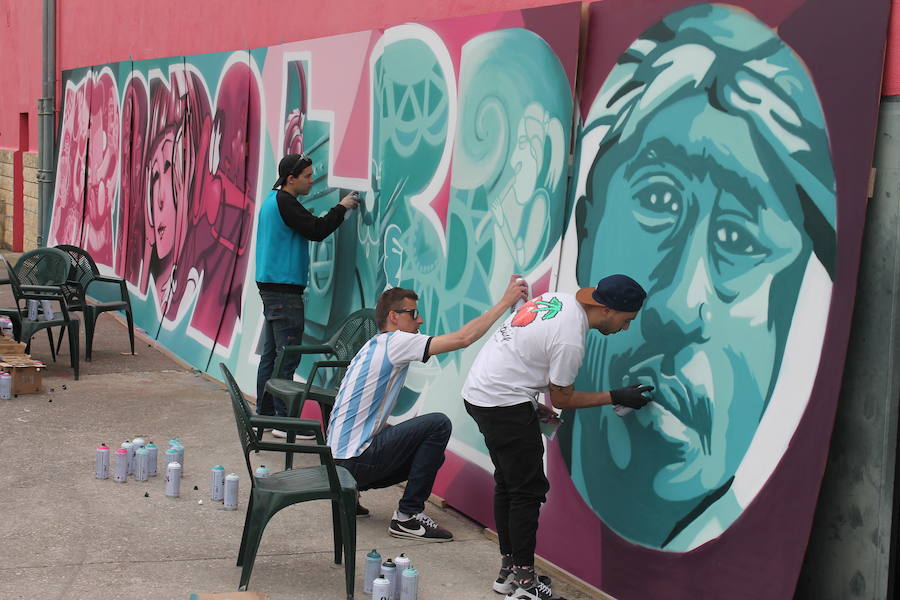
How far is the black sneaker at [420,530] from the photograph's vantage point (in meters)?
5.92

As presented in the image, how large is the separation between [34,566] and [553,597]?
2454mm

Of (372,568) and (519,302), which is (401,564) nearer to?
(372,568)

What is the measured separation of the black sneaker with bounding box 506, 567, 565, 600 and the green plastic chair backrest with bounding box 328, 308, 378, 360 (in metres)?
2.56

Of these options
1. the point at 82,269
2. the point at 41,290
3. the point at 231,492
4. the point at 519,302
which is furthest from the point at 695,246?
the point at 82,269

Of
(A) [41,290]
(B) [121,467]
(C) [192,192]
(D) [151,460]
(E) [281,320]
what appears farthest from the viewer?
(C) [192,192]

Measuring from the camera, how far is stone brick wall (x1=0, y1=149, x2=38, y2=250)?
18328 mm

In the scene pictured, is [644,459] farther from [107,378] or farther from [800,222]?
[107,378]

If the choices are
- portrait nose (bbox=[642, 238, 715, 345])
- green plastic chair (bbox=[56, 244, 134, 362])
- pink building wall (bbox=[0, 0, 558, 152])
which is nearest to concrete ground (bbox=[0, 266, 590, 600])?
portrait nose (bbox=[642, 238, 715, 345])

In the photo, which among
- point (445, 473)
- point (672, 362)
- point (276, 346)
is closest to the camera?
point (672, 362)

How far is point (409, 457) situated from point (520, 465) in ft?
3.16

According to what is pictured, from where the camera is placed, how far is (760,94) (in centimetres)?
467

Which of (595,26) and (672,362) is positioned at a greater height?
(595,26)

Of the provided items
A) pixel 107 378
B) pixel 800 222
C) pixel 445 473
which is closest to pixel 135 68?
pixel 107 378

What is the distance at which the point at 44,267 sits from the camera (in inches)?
411
